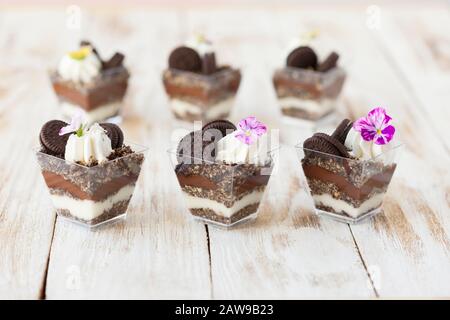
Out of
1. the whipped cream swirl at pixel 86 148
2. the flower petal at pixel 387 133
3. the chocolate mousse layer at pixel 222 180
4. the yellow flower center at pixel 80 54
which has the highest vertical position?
the flower petal at pixel 387 133

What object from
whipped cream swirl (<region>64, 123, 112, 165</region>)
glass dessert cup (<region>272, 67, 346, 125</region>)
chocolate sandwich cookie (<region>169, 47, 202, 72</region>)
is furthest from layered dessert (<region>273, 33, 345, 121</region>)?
whipped cream swirl (<region>64, 123, 112, 165</region>)

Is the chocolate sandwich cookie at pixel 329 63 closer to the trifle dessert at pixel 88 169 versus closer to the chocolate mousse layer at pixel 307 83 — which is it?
the chocolate mousse layer at pixel 307 83

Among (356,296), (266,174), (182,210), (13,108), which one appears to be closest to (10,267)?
(182,210)

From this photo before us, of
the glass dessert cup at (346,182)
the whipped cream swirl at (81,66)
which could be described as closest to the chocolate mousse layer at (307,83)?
the whipped cream swirl at (81,66)

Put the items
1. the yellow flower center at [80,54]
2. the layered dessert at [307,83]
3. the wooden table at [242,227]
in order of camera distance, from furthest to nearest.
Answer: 1. the layered dessert at [307,83]
2. the yellow flower center at [80,54]
3. the wooden table at [242,227]

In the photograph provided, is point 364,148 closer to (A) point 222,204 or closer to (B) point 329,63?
(A) point 222,204
